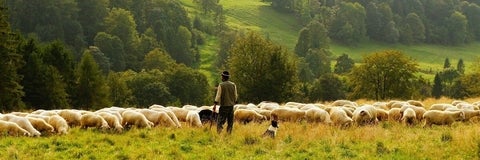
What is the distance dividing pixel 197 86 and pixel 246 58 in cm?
3535

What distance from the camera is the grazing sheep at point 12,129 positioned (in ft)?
61.0

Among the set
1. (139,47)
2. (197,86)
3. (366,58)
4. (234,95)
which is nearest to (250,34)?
(366,58)

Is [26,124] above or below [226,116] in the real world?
below

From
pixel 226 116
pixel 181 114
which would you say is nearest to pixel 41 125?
pixel 226 116

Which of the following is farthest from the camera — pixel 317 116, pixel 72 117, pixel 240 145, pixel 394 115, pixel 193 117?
pixel 394 115

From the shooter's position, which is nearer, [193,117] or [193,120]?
[193,120]

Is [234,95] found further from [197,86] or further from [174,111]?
[197,86]

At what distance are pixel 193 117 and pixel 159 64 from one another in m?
113

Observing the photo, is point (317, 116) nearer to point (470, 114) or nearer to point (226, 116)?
point (226, 116)

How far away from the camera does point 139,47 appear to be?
150125mm

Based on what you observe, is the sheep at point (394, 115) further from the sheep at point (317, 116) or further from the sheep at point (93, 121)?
the sheep at point (93, 121)

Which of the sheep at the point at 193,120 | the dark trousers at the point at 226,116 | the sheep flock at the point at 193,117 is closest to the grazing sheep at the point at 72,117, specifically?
the sheep flock at the point at 193,117

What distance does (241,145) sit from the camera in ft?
55.6

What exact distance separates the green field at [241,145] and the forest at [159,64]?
3553 cm
